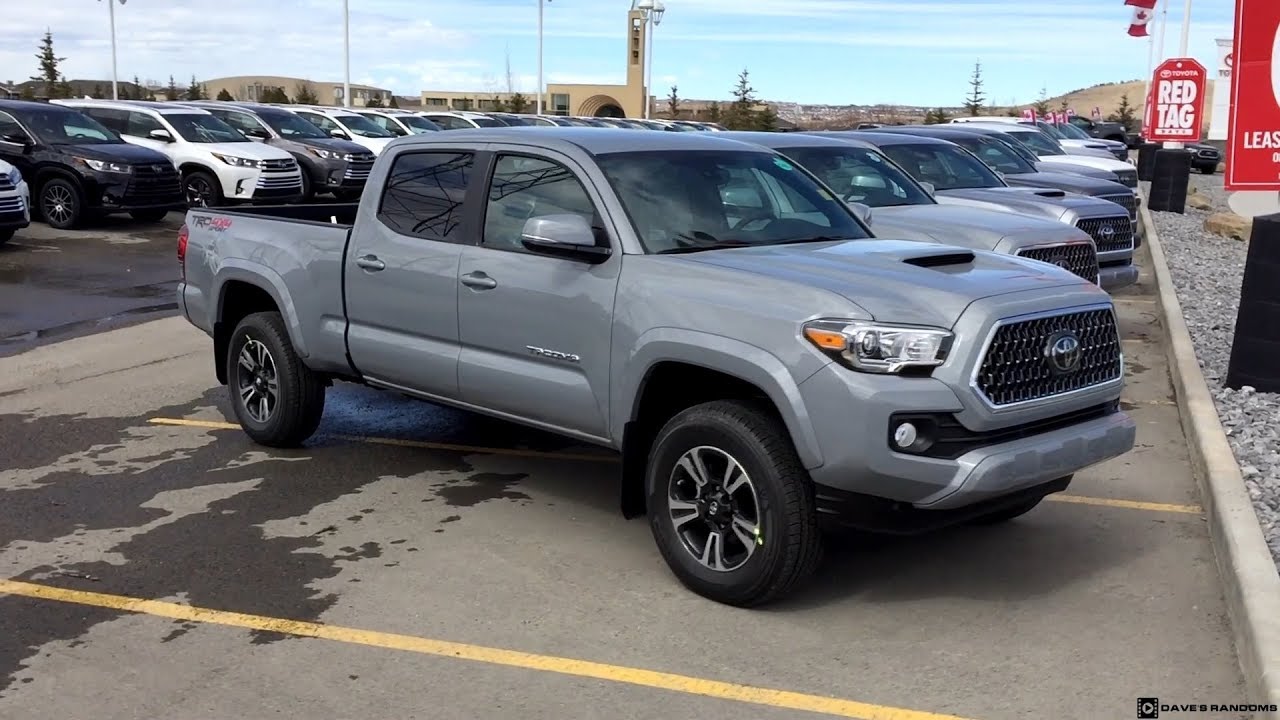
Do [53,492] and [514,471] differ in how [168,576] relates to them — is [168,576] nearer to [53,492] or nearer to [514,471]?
[53,492]

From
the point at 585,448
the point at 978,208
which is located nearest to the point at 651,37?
the point at 978,208

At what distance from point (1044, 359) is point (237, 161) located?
19.0m

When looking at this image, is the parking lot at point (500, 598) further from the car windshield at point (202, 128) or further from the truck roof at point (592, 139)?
the car windshield at point (202, 128)

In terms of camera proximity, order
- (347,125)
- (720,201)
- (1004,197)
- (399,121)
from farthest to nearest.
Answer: (399,121), (347,125), (1004,197), (720,201)

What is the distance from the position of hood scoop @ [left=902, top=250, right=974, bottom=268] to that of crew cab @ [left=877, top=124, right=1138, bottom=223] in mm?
8934

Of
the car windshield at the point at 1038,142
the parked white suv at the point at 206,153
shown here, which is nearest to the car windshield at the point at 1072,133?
the car windshield at the point at 1038,142

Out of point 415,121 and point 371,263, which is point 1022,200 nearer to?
point 371,263

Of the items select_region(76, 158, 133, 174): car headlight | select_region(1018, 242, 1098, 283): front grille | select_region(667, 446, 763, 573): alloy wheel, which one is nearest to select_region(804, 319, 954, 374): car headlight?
select_region(667, 446, 763, 573): alloy wheel

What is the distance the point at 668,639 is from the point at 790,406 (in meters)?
1.00

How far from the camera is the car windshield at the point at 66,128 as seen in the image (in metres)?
20.0

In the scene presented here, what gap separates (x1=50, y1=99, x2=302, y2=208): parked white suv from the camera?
71.9 ft

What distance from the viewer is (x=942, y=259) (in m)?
5.59

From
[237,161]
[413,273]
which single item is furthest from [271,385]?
[237,161]

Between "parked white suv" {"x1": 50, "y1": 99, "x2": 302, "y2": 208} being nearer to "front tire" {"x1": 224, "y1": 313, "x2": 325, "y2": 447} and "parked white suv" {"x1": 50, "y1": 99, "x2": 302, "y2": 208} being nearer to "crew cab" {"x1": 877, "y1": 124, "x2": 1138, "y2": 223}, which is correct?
"crew cab" {"x1": 877, "y1": 124, "x2": 1138, "y2": 223}
